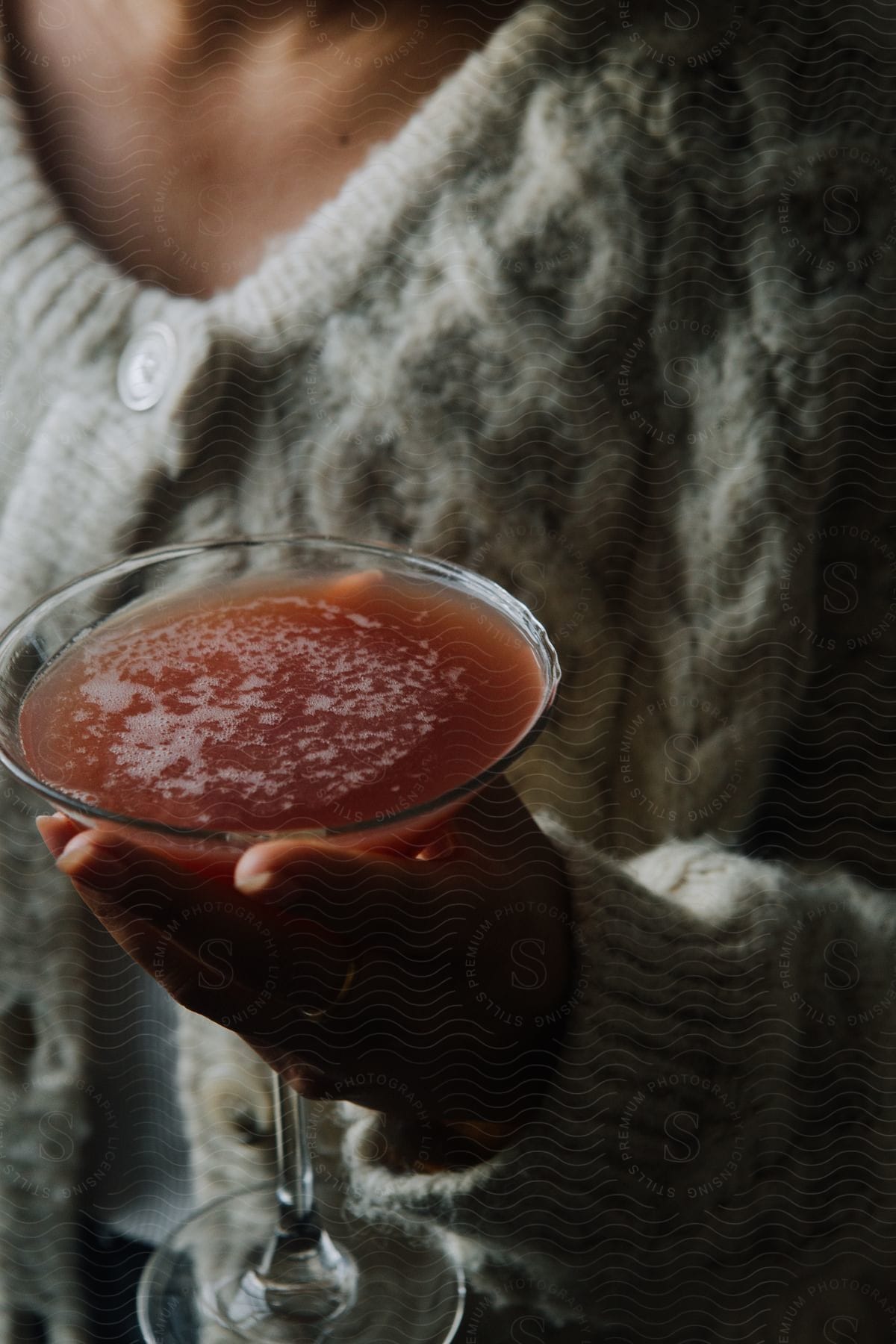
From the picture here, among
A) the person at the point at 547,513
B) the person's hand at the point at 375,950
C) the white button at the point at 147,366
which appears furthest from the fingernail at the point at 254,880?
the white button at the point at 147,366

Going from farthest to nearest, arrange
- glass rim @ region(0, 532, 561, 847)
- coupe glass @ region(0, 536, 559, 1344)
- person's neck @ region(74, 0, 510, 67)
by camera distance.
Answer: person's neck @ region(74, 0, 510, 67) → coupe glass @ region(0, 536, 559, 1344) → glass rim @ region(0, 532, 561, 847)

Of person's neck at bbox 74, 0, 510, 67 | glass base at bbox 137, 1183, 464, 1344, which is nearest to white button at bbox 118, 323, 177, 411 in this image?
person's neck at bbox 74, 0, 510, 67

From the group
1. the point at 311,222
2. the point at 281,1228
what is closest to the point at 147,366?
the point at 311,222

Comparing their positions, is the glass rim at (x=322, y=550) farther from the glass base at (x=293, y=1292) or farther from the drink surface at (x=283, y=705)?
the glass base at (x=293, y=1292)

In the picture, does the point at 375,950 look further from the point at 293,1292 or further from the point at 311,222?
the point at 311,222

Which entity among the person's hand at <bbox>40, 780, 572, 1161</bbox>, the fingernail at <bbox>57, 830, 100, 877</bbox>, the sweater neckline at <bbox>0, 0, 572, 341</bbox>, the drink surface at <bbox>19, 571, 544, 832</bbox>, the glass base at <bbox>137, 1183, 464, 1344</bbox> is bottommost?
the glass base at <bbox>137, 1183, 464, 1344</bbox>

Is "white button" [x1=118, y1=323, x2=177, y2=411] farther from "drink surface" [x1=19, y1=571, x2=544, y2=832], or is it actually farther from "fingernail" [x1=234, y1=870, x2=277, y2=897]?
"fingernail" [x1=234, y1=870, x2=277, y2=897]
